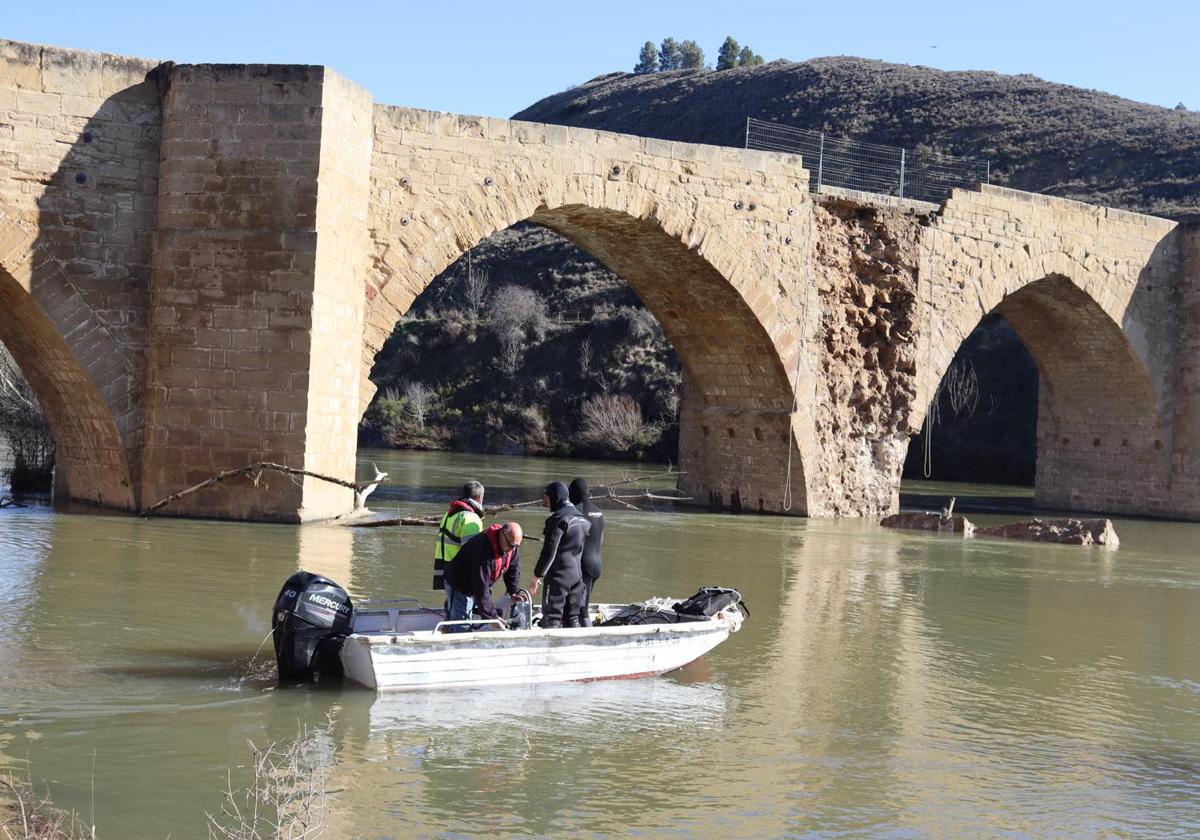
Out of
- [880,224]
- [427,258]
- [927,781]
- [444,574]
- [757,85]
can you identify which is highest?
[757,85]

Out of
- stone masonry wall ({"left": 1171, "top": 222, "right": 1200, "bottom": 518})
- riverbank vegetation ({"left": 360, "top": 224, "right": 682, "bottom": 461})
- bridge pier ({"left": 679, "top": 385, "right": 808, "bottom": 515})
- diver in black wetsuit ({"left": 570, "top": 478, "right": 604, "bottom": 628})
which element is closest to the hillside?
riverbank vegetation ({"left": 360, "top": 224, "right": 682, "bottom": 461})

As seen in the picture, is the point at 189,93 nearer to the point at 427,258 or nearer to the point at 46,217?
the point at 46,217

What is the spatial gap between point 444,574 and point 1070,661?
404 centimetres

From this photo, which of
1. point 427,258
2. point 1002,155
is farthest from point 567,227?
point 1002,155

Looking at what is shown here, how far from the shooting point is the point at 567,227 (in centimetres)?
1783

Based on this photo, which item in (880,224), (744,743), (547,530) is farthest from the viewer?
(880,224)

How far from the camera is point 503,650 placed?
24.3ft

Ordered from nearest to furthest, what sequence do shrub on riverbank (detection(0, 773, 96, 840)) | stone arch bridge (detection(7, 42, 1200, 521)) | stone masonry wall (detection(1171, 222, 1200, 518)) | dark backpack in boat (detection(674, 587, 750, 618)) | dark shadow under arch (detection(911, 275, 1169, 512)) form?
shrub on riverbank (detection(0, 773, 96, 840)) → dark backpack in boat (detection(674, 587, 750, 618)) → stone arch bridge (detection(7, 42, 1200, 521)) → dark shadow under arch (detection(911, 275, 1169, 512)) → stone masonry wall (detection(1171, 222, 1200, 518))

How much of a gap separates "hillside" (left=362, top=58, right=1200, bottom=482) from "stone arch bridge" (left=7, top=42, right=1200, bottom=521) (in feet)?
51.9

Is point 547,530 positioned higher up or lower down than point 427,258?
lower down

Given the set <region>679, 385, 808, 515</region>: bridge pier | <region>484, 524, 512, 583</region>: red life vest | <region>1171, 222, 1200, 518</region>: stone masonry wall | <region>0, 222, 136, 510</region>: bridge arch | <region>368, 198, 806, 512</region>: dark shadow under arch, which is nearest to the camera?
<region>484, 524, 512, 583</region>: red life vest

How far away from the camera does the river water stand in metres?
5.65

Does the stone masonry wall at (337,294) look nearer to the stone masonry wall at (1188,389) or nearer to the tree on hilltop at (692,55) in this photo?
the stone masonry wall at (1188,389)

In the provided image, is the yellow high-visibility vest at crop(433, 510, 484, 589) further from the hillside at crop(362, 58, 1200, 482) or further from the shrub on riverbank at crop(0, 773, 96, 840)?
the hillside at crop(362, 58, 1200, 482)
